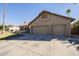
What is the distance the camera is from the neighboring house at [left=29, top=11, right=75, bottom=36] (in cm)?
1727

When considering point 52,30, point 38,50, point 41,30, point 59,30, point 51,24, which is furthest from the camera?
point 41,30

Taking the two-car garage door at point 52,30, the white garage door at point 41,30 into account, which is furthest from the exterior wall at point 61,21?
the white garage door at point 41,30

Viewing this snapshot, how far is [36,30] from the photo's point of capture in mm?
20234

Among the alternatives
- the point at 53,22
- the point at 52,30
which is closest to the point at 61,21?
the point at 53,22

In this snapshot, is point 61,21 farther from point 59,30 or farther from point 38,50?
point 38,50

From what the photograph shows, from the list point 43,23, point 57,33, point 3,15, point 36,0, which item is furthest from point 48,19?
point 36,0

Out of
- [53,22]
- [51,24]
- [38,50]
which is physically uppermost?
[53,22]

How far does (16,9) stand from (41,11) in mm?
5007

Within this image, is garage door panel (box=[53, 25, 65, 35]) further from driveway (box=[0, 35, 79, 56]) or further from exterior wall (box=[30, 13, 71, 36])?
driveway (box=[0, 35, 79, 56])

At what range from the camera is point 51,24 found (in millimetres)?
18281

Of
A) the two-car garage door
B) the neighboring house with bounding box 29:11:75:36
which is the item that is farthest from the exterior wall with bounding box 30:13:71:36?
the two-car garage door

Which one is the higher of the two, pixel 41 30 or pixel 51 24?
pixel 51 24

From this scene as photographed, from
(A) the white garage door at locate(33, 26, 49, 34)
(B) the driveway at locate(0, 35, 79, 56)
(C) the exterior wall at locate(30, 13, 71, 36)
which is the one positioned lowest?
(B) the driveway at locate(0, 35, 79, 56)

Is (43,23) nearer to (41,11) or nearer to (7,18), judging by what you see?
(41,11)
